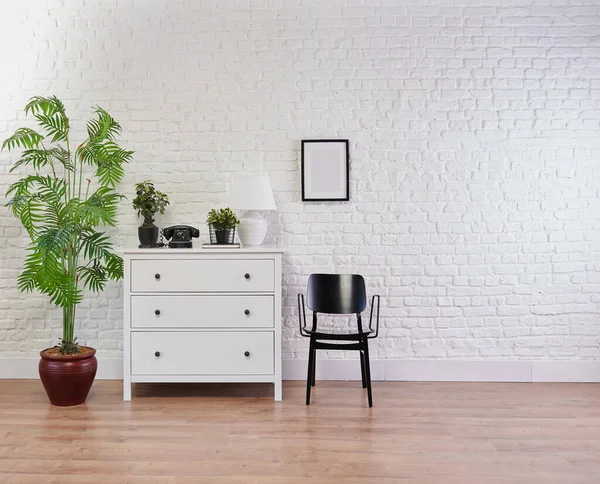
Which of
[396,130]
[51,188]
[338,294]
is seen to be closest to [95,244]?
[51,188]

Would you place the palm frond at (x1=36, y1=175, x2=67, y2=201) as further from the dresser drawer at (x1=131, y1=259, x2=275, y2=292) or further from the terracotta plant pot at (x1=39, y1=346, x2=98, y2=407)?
the terracotta plant pot at (x1=39, y1=346, x2=98, y2=407)

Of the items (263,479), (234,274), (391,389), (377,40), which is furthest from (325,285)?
(377,40)

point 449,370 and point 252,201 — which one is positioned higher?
point 252,201

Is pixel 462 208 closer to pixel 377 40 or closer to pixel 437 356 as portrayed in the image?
pixel 437 356

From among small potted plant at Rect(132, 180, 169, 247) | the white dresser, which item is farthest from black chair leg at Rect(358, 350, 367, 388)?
small potted plant at Rect(132, 180, 169, 247)

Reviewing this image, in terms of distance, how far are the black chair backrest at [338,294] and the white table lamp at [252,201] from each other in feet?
1.68

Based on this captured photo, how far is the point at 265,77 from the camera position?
4105 millimetres

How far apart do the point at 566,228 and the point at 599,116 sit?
825 mm

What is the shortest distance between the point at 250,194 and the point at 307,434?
156 cm

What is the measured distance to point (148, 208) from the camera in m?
3.86

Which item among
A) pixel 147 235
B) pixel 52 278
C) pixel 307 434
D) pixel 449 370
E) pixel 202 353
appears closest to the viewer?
pixel 307 434

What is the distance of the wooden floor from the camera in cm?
253

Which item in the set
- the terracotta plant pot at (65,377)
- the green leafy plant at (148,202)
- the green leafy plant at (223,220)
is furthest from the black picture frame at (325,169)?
the terracotta plant pot at (65,377)

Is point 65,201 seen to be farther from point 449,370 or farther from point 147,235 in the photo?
point 449,370
